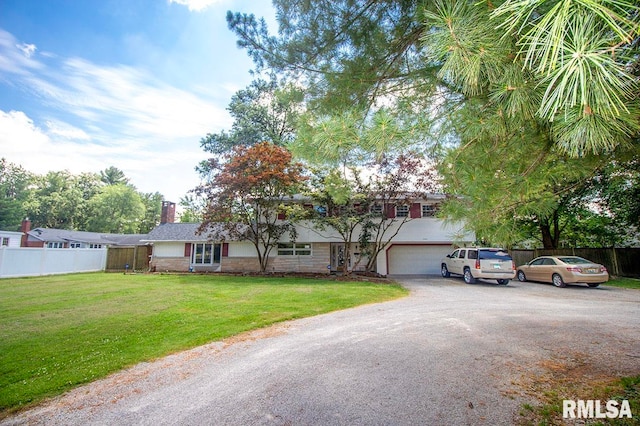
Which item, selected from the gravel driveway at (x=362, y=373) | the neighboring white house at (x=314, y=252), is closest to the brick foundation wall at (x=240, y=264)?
the neighboring white house at (x=314, y=252)

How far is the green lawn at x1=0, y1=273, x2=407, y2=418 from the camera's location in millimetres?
3777

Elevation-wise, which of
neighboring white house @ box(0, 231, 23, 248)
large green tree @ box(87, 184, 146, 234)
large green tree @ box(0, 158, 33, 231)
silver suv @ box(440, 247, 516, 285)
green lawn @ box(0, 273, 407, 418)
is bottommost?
green lawn @ box(0, 273, 407, 418)

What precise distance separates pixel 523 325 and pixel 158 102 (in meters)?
13.5

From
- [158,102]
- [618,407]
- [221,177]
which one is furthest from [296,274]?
[618,407]

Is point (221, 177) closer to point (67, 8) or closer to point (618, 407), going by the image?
point (67, 8)

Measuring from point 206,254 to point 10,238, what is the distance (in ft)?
75.1

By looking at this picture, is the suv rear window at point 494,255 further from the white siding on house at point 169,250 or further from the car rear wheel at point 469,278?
the white siding on house at point 169,250

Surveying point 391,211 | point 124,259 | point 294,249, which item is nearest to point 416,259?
point 391,211

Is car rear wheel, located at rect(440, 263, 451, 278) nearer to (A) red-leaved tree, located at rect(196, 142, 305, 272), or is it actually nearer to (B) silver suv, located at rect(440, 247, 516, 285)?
(B) silver suv, located at rect(440, 247, 516, 285)

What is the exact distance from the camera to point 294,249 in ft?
59.2

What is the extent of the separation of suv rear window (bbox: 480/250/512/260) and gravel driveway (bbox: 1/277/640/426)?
216 inches

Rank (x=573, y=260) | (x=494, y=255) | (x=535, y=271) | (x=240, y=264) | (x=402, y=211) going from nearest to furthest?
1. (x=573, y=260)
2. (x=494, y=255)
3. (x=535, y=271)
4. (x=402, y=211)
5. (x=240, y=264)

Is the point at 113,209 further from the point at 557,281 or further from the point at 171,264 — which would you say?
the point at 557,281

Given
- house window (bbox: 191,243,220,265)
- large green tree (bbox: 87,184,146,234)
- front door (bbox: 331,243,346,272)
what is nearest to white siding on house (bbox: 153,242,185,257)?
house window (bbox: 191,243,220,265)
